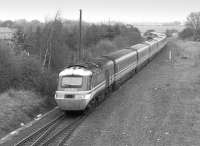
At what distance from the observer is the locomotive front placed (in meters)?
17.5

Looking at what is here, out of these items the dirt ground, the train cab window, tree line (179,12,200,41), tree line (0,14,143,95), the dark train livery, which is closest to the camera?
the dirt ground

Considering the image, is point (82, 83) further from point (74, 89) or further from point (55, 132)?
point (55, 132)

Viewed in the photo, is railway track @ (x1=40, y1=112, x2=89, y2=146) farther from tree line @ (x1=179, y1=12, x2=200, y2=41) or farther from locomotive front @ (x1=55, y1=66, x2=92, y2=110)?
tree line @ (x1=179, y1=12, x2=200, y2=41)

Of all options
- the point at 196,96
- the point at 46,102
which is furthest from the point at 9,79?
the point at 196,96

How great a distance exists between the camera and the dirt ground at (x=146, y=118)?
1459cm

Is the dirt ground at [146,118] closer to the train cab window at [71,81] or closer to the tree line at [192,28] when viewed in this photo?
the train cab window at [71,81]

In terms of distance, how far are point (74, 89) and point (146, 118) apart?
13.0 ft

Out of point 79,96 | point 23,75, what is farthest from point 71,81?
point 23,75

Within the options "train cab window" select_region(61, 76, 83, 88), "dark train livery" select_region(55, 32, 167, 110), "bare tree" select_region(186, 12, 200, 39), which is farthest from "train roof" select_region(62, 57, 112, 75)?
"bare tree" select_region(186, 12, 200, 39)

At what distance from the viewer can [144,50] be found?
38094 mm

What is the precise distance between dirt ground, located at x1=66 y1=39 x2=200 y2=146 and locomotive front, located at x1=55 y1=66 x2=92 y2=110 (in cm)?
110

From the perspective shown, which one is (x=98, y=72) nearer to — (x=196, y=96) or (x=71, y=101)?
(x=71, y=101)

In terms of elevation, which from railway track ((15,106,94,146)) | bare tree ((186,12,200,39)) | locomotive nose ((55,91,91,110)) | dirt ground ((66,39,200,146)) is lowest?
railway track ((15,106,94,146))

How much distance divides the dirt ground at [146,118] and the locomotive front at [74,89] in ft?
3.60
